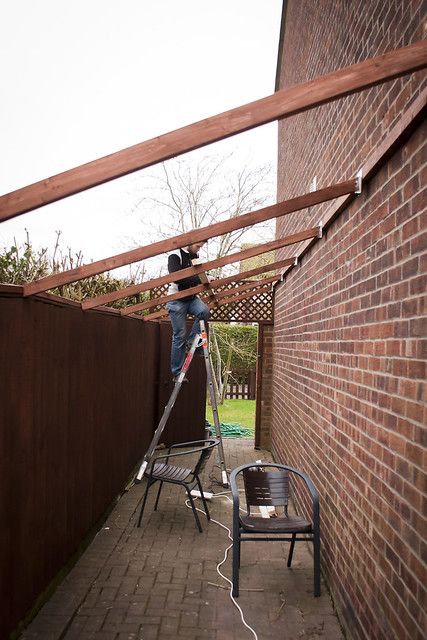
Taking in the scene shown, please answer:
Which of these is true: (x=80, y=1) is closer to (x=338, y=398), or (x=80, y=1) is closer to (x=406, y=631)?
(x=338, y=398)

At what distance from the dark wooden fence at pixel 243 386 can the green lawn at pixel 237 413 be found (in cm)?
A: 32

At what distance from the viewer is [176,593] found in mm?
3648

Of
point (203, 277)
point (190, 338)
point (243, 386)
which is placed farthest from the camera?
point (243, 386)

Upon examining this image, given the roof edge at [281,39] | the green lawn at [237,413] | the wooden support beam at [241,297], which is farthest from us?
the green lawn at [237,413]

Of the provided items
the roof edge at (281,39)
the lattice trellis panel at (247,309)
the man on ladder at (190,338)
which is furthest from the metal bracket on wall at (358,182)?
the lattice trellis panel at (247,309)

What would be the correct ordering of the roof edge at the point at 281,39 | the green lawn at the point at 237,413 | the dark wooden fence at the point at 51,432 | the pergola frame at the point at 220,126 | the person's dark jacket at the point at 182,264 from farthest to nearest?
the green lawn at the point at 237,413, the roof edge at the point at 281,39, the person's dark jacket at the point at 182,264, the dark wooden fence at the point at 51,432, the pergola frame at the point at 220,126

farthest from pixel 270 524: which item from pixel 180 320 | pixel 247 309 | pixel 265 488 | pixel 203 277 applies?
pixel 247 309

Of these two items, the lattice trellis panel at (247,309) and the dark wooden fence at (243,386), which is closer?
the lattice trellis panel at (247,309)

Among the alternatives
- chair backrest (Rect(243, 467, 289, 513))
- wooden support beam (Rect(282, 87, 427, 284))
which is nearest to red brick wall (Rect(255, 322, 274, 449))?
chair backrest (Rect(243, 467, 289, 513))

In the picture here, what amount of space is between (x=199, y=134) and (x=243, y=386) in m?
14.5

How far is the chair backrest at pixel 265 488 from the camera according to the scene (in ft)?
13.9

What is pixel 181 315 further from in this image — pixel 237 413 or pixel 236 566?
pixel 237 413

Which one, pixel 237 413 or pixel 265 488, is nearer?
pixel 265 488

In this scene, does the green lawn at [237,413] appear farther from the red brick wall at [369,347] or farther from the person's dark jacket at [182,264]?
the red brick wall at [369,347]
